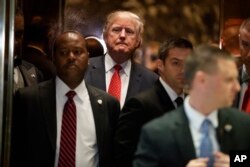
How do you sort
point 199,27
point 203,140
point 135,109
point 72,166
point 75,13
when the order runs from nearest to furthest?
point 203,140, point 135,109, point 72,166, point 199,27, point 75,13

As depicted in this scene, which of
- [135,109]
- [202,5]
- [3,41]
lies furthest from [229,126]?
[202,5]

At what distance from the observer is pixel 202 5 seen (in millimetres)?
2471

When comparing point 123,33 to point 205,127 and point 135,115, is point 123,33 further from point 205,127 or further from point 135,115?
point 205,127

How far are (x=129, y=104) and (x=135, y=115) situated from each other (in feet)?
0.20

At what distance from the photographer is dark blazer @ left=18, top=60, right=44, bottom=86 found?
2.05 meters

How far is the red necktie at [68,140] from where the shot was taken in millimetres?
1829

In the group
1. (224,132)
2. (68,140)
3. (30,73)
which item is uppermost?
(30,73)

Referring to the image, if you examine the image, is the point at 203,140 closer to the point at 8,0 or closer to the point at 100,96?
the point at 100,96

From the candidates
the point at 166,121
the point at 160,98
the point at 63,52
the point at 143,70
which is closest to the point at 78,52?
the point at 63,52

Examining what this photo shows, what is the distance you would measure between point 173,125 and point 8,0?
82 centimetres

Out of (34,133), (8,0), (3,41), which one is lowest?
(34,133)

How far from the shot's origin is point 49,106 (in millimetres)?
1851

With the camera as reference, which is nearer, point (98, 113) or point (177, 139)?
point (177, 139)

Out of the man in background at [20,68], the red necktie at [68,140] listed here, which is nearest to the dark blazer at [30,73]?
the man in background at [20,68]
